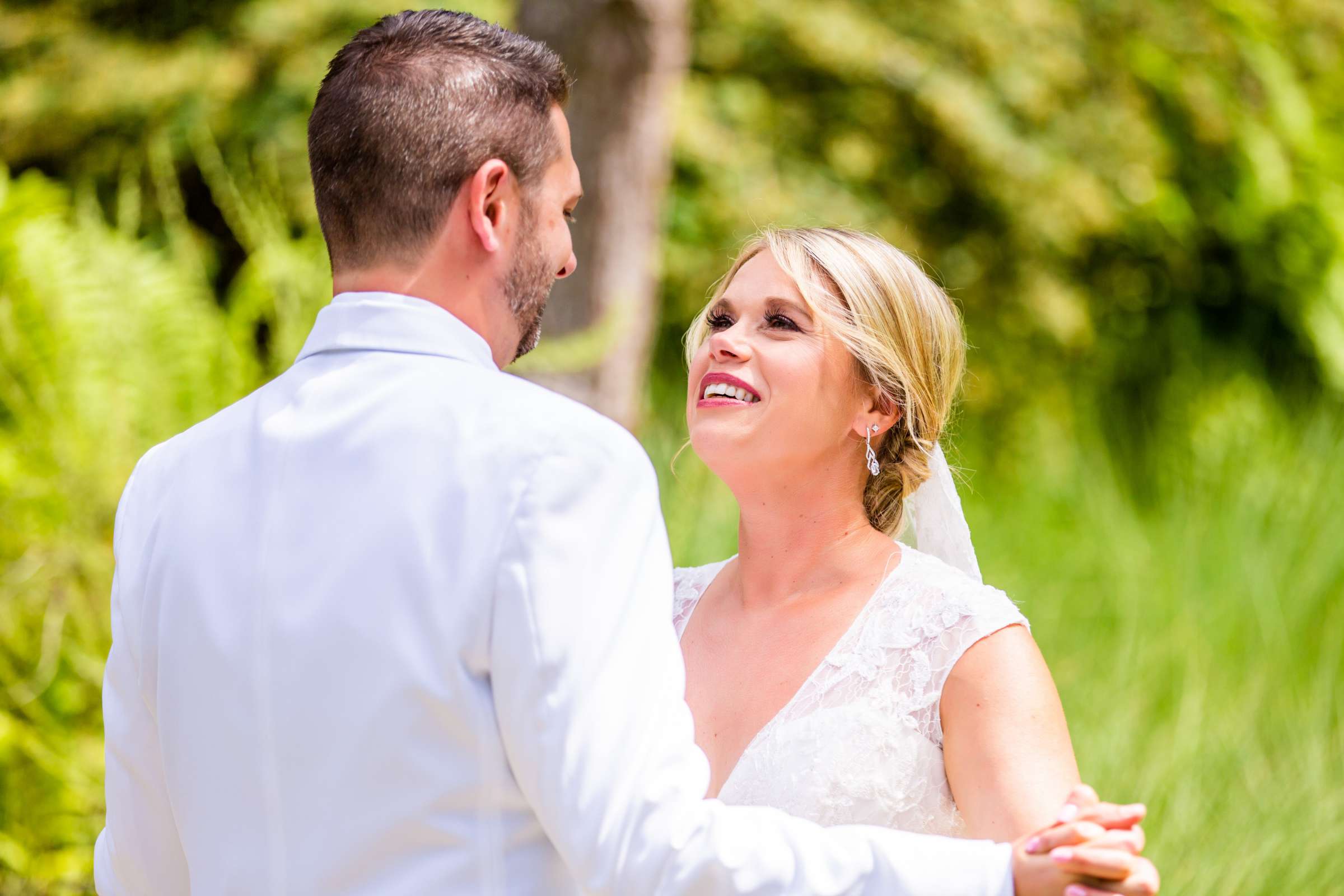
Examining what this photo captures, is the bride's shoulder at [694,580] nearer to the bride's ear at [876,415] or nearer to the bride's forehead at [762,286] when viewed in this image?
the bride's ear at [876,415]

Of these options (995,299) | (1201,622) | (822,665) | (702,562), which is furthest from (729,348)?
(995,299)

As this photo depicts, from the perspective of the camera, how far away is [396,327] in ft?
5.67

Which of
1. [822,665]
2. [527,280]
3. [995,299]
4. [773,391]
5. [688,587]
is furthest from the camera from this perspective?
[995,299]

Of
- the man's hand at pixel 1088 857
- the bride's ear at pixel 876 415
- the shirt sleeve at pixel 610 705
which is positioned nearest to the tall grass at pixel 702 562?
the bride's ear at pixel 876 415

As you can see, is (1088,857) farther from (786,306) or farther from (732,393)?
(786,306)

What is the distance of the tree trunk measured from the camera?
4977 millimetres

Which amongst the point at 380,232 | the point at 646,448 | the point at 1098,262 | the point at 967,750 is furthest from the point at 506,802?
the point at 1098,262

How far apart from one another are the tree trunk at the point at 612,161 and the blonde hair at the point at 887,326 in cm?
229

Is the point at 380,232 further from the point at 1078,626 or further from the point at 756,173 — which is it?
the point at 756,173

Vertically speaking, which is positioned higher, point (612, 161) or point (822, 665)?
point (612, 161)

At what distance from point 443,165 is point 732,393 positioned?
107 cm

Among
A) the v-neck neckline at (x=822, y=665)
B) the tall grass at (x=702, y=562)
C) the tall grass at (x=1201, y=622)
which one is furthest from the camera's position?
the tall grass at (x=702, y=562)

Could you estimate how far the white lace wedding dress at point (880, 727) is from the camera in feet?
7.67

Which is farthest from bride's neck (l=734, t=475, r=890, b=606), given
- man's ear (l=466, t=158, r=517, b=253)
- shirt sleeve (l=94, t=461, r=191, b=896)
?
shirt sleeve (l=94, t=461, r=191, b=896)
